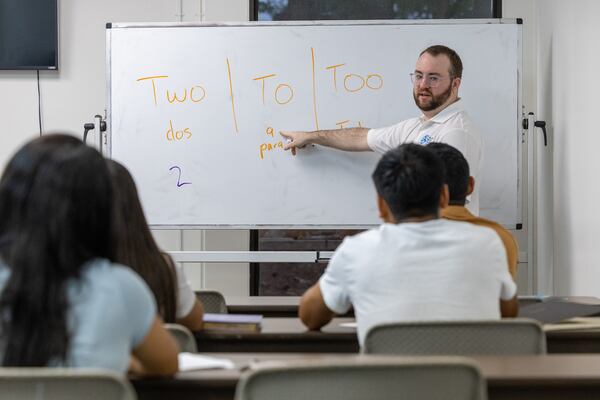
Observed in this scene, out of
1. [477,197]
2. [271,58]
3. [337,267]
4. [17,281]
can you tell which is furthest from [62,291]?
[271,58]

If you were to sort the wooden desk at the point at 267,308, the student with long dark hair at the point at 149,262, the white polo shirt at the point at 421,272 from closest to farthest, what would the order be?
the white polo shirt at the point at 421,272, the student with long dark hair at the point at 149,262, the wooden desk at the point at 267,308

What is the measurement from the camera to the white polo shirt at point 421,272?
83.7 inches

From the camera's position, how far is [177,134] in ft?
16.1

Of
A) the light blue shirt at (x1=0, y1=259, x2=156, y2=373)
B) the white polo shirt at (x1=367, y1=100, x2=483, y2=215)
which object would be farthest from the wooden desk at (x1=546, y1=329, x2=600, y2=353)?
the white polo shirt at (x1=367, y1=100, x2=483, y2=215)

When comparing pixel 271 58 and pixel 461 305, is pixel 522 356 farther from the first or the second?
pixel 271 58

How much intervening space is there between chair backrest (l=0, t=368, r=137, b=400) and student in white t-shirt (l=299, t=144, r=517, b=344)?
0.81 m

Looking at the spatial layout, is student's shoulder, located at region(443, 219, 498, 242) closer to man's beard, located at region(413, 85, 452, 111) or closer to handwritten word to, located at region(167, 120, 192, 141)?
man's beard, located at region(413, 85, 452, 111)

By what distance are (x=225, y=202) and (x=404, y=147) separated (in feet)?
8.48

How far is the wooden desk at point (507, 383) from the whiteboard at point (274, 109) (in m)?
3.11

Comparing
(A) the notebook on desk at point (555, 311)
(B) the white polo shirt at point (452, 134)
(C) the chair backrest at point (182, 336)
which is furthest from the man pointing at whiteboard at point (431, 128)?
(C) the chair backrest at point (182, 336)

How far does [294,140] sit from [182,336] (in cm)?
287

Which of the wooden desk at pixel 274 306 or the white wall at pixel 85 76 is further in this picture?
the white wall at pixel 85 76

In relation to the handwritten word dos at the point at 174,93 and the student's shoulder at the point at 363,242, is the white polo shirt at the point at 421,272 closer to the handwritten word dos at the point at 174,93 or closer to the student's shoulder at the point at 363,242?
the student's shoulder at the point at 363,242

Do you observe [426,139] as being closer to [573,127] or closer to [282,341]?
[573,127]
